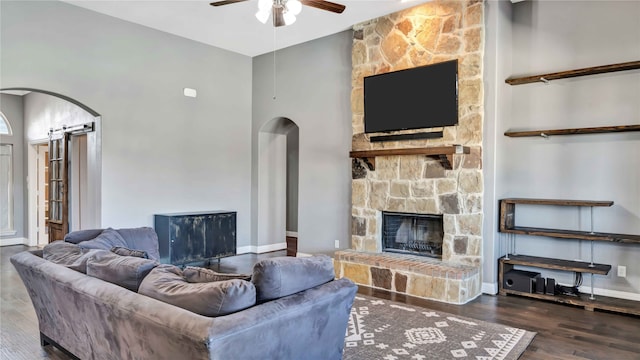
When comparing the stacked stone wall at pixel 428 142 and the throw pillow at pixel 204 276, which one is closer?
the throw pillow at pixel 204 276

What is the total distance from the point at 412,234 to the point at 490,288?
116 centimetres

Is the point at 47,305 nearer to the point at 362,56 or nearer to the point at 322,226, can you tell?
the point at 322,226

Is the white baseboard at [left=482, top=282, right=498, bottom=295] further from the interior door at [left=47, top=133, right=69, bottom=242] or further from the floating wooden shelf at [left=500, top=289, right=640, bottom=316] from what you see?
the interior door at [left=47, top=133, right=69, bottom=242]

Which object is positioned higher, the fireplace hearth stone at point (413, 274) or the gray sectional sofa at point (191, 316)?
the gray sectional sofa at point (191, 316)

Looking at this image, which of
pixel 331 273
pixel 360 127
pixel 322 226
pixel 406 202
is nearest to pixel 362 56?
pixel 360 127

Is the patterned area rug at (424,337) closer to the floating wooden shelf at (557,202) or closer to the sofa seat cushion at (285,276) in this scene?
the sofa seat cushion at (285,276)

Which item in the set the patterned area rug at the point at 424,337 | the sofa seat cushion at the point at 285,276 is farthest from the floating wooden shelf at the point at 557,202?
the sofa seat cushion at the point at 285,276

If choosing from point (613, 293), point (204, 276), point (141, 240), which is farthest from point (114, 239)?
point (613, 293)

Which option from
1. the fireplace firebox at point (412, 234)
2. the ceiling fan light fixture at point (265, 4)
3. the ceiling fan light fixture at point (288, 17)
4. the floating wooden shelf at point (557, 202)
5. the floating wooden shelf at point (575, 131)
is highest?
the ceiling fan light fixture at point (288, 17)

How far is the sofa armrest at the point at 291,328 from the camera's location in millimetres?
1803

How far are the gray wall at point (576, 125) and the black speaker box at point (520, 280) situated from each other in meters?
0.31

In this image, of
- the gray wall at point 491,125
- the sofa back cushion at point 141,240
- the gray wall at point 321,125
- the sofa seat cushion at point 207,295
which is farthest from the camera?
the gray wall at point 321,125

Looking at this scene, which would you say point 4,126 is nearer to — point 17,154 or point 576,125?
point 17,154

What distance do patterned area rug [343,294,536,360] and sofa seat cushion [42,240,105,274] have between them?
1.92 meters
